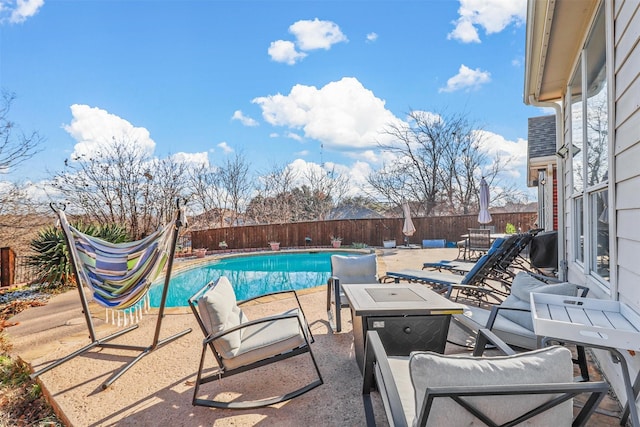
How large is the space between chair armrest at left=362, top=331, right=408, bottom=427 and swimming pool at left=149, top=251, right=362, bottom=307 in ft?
18.6

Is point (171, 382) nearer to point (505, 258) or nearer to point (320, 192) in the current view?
point (505, 258)

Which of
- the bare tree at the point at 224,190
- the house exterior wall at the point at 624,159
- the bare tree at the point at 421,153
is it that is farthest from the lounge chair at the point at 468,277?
the bare tree at the point at 421,153

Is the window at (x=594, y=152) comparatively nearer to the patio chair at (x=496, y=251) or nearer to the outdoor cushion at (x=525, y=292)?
the outdoor cushion at (x=525, y=292)

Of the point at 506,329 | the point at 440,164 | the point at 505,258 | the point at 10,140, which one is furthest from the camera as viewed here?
the point at 440,164

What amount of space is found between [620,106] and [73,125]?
1439 centimetres

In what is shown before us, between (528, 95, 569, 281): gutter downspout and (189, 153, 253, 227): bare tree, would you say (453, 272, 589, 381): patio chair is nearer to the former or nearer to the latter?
(528, 95, 569, 281): gutter downspout

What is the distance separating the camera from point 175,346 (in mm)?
3564

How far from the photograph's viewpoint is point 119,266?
11.1 ft

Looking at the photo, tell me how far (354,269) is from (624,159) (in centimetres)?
315

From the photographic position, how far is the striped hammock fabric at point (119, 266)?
11.0 ft

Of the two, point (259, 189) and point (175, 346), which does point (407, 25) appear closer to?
point (175, 346)

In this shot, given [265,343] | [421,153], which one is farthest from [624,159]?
[421,153]

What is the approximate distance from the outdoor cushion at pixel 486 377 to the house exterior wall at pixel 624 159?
1.13 m

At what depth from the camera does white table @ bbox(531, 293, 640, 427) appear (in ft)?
5.29
